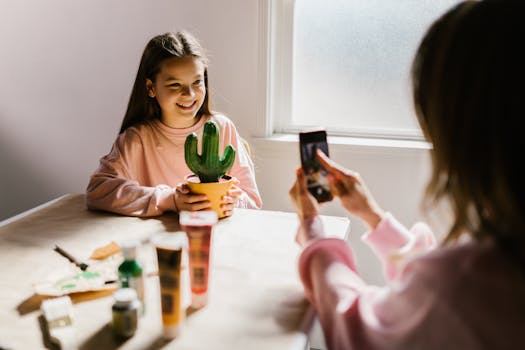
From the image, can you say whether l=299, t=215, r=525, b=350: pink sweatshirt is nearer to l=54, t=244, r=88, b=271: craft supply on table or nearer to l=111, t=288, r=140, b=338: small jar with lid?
l=111, t=288, r=140, b=338: small jar with lid

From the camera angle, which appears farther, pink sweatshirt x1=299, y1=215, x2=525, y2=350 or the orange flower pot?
the orange flower pot

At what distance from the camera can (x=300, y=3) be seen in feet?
5.88

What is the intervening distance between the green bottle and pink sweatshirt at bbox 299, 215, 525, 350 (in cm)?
29

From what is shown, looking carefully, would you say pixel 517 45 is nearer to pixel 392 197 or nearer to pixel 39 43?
pixel 392 197

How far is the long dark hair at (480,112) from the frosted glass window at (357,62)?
1131mm

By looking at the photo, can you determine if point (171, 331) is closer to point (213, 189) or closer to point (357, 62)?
point (213, 189)

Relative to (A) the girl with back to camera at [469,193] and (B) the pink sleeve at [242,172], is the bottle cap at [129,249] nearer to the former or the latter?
(A) the girl with back to camera at [469,193]

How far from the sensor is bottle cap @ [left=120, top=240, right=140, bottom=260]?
30.5 inches

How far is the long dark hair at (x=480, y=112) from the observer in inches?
22.8

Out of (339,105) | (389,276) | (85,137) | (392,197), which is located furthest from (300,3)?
(389,276)

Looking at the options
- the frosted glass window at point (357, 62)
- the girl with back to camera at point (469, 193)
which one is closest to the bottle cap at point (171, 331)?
the girl with back to camera at point (469, 193)

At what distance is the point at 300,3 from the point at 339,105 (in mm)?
391

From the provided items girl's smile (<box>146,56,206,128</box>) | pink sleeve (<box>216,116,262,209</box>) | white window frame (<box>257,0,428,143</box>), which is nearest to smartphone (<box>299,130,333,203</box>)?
pink sleeve (<box>216,116,262,209</box>)

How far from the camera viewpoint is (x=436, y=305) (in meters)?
0.61
